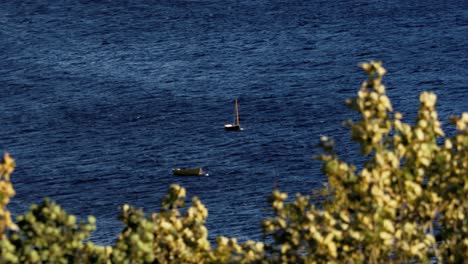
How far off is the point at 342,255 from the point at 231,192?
128011mm

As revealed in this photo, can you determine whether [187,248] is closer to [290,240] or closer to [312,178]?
[290,240]

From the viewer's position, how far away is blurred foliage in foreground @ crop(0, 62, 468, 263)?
32.4 meters

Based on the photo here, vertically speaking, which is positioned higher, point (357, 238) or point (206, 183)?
point (357, 238)

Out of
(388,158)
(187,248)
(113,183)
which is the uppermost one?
(388,158)

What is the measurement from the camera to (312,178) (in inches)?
6471

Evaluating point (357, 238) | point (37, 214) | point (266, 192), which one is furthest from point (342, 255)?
point (266, 192)

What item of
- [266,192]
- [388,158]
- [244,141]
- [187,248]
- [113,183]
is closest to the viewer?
[388,158]

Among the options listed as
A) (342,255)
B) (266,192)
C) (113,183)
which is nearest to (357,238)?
(342,255)

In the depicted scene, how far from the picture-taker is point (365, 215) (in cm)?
3256

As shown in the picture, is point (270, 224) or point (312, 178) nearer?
point (270, 224)

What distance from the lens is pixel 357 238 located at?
32.6 metres

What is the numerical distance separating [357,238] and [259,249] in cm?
317

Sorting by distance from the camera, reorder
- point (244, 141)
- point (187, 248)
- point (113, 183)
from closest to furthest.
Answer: point (187, 248)
point (113, 183)
point (244, 141)

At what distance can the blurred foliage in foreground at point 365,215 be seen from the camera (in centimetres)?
3244
